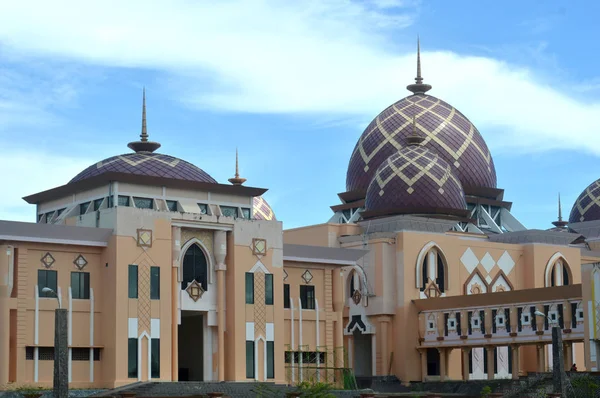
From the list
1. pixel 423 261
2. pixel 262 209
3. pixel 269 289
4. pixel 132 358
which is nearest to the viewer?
pixel 132 358

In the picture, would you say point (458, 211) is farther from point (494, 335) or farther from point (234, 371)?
point (234, 371)

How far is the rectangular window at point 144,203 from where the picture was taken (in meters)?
39.5

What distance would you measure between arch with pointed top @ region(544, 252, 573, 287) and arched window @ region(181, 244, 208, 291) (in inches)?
693

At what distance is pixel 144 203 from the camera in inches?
1563

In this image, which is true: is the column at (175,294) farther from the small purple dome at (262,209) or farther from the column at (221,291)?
the small purple dome at (262,209)

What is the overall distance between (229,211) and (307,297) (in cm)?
425

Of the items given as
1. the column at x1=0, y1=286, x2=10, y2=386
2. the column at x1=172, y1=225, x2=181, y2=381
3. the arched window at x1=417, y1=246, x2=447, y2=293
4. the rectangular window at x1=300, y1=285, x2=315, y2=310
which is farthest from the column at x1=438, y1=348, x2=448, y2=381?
the column at x1=0, y1=286, x2=10, y2=386

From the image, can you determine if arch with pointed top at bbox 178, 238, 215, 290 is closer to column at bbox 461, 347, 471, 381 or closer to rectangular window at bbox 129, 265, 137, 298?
rectangular window at bbox 129, 265, 137, 298

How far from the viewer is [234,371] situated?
38688mm

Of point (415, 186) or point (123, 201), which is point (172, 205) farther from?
point (415, 186)

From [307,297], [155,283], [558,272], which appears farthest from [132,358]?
[558,272]

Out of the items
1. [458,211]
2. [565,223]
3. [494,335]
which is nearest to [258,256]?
[494,335]

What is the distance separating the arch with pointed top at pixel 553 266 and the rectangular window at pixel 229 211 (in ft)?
51.7

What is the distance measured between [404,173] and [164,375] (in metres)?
17.0
